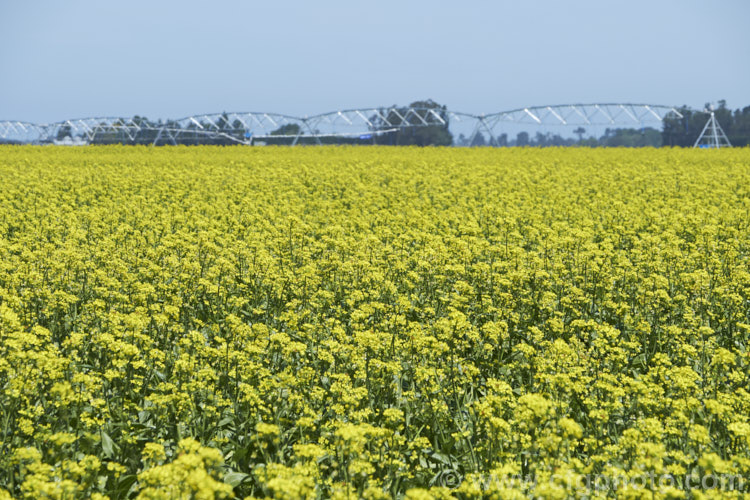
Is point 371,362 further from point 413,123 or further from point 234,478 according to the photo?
point 413,123

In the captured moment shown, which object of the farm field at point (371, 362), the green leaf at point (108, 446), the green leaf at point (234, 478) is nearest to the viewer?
the farm field at point (371, 362)

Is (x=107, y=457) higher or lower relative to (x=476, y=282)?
lower

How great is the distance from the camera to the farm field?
429 centimetres

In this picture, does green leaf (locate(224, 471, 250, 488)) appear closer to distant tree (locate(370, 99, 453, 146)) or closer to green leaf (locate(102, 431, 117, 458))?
green leaf (locate(102, 431, 117, 458))

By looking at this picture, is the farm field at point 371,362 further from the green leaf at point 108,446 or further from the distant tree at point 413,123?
the distant tree at point 413,123

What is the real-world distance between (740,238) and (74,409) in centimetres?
1304

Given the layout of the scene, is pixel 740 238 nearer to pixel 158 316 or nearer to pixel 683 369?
pixel 683 369

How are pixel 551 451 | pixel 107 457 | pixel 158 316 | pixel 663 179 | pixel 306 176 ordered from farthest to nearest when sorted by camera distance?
pixel 306 176 < pixel 663 179 < pixel 158 316 < pixel 107 457 < pixel 551 451

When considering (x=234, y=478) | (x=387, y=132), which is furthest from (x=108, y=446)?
(x=387, y=132)

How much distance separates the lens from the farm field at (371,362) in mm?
4289

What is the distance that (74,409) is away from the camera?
5.23 meters

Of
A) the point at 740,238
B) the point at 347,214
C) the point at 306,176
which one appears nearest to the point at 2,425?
the point at 347,214

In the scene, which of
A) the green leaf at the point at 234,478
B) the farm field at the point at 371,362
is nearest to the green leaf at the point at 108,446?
the farm field at the point at 371,362

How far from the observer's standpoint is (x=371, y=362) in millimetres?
5859
